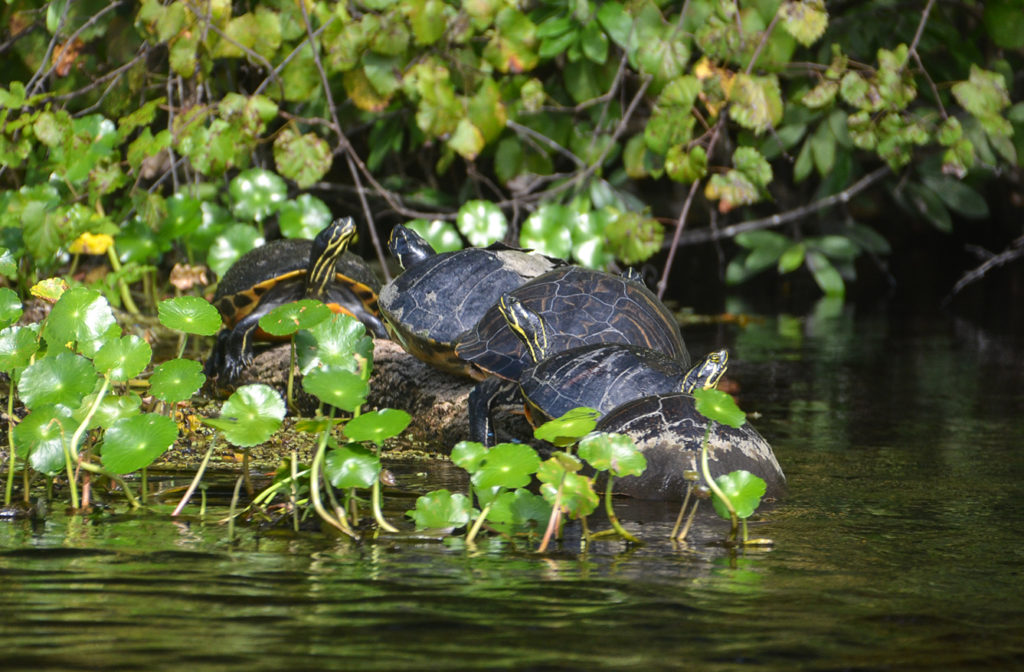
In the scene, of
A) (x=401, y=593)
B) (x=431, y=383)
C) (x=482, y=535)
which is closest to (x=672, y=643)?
(x=401, y=593)

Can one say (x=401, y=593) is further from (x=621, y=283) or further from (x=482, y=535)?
(x=621, y=283)

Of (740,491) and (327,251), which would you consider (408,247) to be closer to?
(327,251)

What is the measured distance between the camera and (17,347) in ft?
9.54

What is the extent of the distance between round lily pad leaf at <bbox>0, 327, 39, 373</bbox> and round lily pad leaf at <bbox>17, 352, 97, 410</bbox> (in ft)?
0.57

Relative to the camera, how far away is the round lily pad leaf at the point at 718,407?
2471 millimetres

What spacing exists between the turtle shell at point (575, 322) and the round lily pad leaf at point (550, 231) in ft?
9.11

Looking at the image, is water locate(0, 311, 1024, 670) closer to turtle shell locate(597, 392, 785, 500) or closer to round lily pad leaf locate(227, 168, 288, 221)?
turtle shell locate(597, 392, 785, 500)

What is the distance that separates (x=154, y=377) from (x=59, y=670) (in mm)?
1306

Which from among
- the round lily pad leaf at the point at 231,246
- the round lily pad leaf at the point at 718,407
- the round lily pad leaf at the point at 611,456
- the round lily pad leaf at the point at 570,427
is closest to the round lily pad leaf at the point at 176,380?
the round lily pad leaf at the point at 570,427

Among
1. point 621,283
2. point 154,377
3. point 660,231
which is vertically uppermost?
point 660,231

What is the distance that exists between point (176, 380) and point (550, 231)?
405cm

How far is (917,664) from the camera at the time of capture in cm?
168

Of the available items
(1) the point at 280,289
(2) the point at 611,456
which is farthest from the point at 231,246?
(2) the point at 611,456

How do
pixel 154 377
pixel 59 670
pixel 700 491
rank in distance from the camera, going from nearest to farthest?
pixel 59 670
pixel 700 491
pixel 154 377
